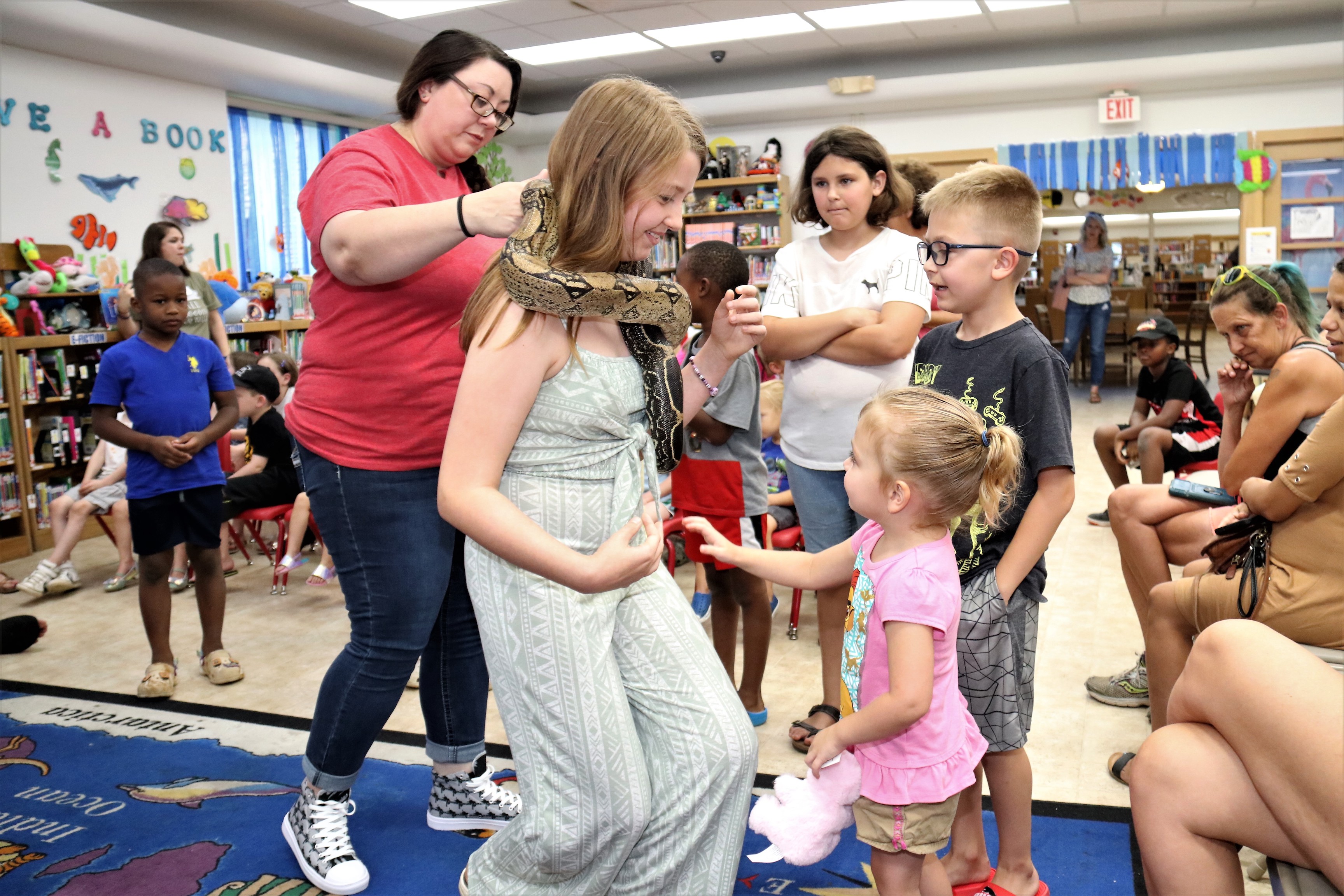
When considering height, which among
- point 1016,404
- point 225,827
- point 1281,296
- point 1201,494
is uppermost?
point 1281,296

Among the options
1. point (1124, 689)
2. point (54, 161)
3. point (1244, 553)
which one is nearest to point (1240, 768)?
point (1244, 553)

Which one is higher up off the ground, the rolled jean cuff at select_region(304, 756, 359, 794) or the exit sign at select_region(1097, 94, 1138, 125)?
the exit sign at select_region(1097, 94, 1138, 125)

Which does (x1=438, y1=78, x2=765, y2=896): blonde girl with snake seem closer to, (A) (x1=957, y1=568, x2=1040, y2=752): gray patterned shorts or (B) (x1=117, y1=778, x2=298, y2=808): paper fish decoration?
(A) (x1=957, y1=568, x2=1040, y2=752): gray patterned shorts

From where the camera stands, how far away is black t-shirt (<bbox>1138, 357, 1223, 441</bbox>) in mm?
4883

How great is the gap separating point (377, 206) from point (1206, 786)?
66.0 inches

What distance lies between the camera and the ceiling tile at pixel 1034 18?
9266mm

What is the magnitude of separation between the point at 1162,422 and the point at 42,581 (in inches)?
229

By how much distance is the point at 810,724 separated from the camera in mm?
2904

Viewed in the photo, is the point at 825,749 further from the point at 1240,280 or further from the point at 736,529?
the point at 1240,280

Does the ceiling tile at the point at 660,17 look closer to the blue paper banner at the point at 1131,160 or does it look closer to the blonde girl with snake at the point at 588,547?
the blue paper banner at the point at 1131,160

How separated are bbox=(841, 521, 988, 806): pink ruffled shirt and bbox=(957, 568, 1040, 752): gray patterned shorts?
0.19 m

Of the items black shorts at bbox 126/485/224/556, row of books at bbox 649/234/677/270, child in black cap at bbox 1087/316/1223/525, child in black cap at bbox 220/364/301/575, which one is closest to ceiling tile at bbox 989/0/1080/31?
A: row of books at bbox 649/234/677/270

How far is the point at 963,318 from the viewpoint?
6.62ft

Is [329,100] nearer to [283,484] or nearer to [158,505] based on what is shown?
[283,484]
